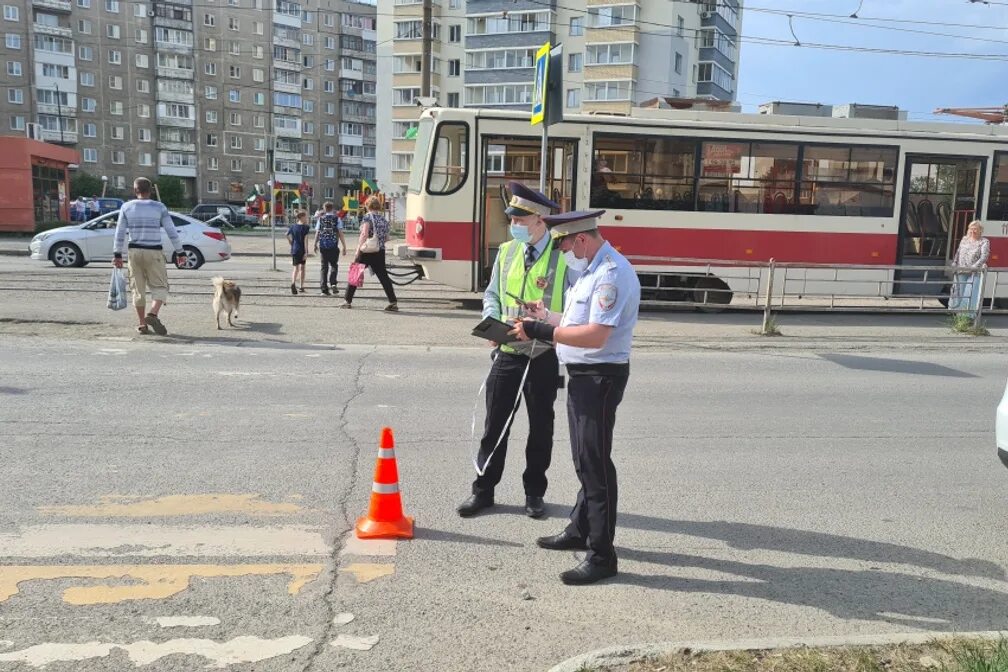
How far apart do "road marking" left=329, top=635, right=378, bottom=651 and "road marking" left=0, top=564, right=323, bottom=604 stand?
0.50m

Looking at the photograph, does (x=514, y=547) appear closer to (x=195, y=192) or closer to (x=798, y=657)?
(x=798, y=657)

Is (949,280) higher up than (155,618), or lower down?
higher up

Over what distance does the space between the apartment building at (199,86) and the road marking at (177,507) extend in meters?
75.1

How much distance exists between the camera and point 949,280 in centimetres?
1484

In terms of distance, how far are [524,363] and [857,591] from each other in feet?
6.95

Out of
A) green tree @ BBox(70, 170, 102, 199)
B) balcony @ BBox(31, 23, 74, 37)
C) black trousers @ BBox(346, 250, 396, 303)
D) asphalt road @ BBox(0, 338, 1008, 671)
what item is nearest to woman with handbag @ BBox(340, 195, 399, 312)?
black trousers @ BBox(346, 250, 396, 303)

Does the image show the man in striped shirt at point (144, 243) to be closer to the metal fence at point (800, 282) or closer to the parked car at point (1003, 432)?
the metal fence at point (800, 282)

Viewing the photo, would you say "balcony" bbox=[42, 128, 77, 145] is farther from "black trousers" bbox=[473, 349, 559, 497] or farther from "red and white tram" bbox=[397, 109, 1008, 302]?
"black trousers" bbox=[473, 349, 559, 497]

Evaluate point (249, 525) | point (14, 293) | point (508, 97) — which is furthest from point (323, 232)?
point (508, 97)

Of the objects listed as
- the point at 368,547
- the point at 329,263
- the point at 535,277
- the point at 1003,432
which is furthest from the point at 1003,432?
the point at 329,263

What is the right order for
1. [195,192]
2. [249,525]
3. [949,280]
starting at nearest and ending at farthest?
[249,525] < [949,280] < [195,192]

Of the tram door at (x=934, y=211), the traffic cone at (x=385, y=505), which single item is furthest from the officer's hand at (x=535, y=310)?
the tram door at (x=934, y=211)

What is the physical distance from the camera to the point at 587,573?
12.5 ft

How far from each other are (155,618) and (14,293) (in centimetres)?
1284
